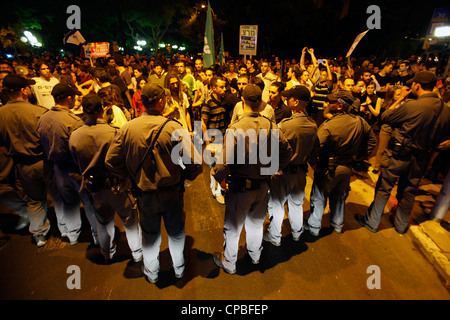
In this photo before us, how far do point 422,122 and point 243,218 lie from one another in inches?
118

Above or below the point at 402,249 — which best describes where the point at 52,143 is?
above

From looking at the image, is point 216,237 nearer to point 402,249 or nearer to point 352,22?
point 402,249

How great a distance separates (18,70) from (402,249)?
9292 millimetres

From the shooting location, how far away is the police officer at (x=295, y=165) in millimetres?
3276

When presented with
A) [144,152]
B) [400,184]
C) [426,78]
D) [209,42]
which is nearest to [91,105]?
[144,152]

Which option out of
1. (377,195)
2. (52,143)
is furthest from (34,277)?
(377,195)

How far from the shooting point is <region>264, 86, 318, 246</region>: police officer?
129 inches

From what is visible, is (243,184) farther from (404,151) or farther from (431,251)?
(431,251)

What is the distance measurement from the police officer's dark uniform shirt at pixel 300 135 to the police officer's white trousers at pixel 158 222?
1.66 m

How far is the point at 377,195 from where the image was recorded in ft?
13.0

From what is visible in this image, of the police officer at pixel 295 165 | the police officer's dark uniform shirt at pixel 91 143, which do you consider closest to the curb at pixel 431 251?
the police officer at pixel 295 165

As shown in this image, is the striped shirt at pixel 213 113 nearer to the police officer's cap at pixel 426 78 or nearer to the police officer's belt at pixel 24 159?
the police officer's belt at pixel 24 159

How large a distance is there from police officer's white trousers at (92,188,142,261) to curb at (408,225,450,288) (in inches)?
170
